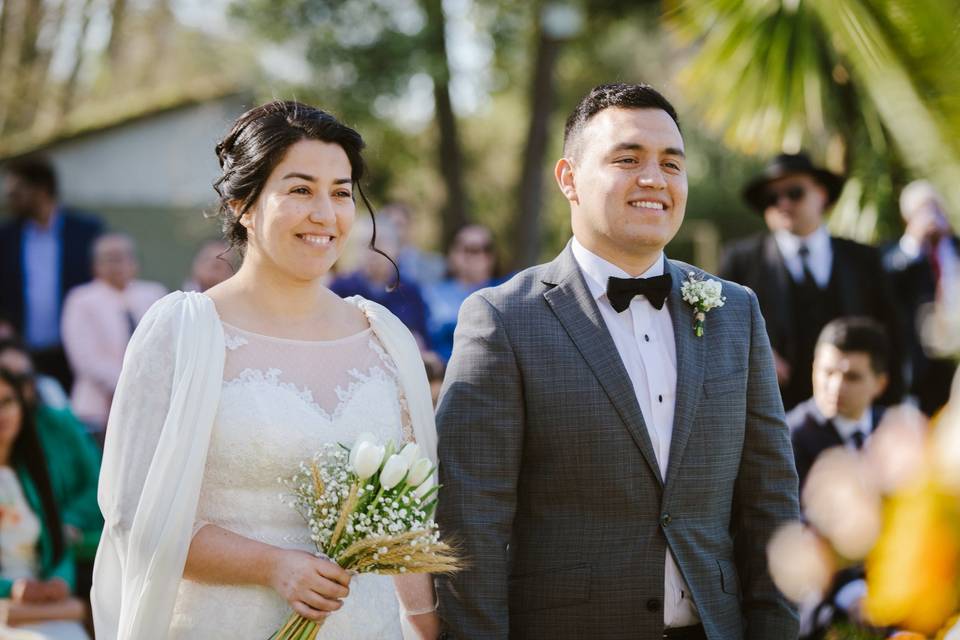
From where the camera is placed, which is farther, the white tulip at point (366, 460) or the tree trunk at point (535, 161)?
the tree trunk at point (535, 161)

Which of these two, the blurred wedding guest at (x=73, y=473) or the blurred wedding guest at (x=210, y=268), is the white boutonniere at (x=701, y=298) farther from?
the blurred wedding guest at (x=210, y=268)

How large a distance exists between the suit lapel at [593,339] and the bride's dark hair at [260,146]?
0.51m

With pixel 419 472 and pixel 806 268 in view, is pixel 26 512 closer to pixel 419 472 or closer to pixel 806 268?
pixel 419 472

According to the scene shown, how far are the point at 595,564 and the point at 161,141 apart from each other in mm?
15491

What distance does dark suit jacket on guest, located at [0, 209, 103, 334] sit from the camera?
27.6 ft

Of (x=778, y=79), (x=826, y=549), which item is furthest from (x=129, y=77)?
A: (x=826, y=549)

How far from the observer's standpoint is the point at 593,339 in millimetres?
3264

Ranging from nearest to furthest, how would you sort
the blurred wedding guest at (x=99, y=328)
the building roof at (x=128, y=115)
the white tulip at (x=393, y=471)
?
the white tulip at (x=393, y=471), the blurred wedding guest at (x=99, y=328), the building roof at (x=128, y=115)

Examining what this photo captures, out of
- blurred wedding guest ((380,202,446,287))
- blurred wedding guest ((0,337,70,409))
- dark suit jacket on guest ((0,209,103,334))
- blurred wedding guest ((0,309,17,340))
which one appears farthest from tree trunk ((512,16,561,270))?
blurred wedding guest ((0,337,70,409))

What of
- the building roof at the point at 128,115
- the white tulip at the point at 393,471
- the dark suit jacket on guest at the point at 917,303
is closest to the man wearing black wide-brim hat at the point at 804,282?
the dark suit jacket on guest at the point at 917,303

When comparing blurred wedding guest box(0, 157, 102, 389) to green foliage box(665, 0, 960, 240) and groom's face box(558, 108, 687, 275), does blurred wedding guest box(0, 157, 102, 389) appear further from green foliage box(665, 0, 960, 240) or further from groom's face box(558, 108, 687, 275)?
groom's face box(558, 108, 687, 275)

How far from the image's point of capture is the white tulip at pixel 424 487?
3.08 meters

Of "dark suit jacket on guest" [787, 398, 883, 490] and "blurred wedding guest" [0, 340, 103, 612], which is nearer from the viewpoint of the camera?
"dark suit jacket on guest" [787, 398, 883, 490]

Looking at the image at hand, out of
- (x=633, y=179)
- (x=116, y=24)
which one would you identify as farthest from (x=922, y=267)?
(x=116, y=24)
